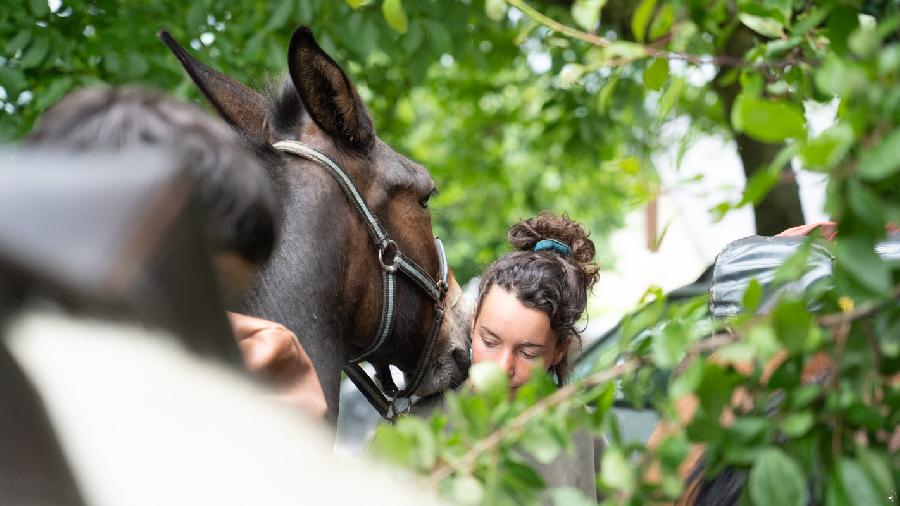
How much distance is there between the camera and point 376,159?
9.13 feet

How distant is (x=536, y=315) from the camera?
290cm

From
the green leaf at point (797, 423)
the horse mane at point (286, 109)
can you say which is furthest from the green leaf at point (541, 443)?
the horse mane at point (286, 109)

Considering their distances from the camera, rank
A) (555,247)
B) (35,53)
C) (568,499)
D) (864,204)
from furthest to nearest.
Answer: (35,53) → (555,247) → (568,499) → (864,204)

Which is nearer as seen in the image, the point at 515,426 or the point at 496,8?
the point at 515,426

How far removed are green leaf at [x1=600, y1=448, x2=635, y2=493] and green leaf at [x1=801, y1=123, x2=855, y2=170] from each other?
38 centimetres

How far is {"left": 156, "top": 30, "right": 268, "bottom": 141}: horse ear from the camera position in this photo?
8.83 feet

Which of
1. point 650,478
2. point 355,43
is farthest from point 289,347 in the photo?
point 355,43

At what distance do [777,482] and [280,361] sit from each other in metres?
0.98

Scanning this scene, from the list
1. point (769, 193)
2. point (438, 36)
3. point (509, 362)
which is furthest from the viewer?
point (769, 193)

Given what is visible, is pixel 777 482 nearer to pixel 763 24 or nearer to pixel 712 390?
pixel 712 390

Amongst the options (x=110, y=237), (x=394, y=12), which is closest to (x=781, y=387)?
(x=110, y=237)

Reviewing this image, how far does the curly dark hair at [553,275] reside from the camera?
2.94 meters

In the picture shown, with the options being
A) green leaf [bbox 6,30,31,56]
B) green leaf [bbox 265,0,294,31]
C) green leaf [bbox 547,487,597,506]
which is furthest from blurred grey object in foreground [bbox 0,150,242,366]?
green leaf [bbox 265,0,294,31]

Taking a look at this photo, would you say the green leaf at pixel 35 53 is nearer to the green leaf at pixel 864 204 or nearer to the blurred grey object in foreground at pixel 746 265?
the blurred grey object in foreground at pixel 746 265
